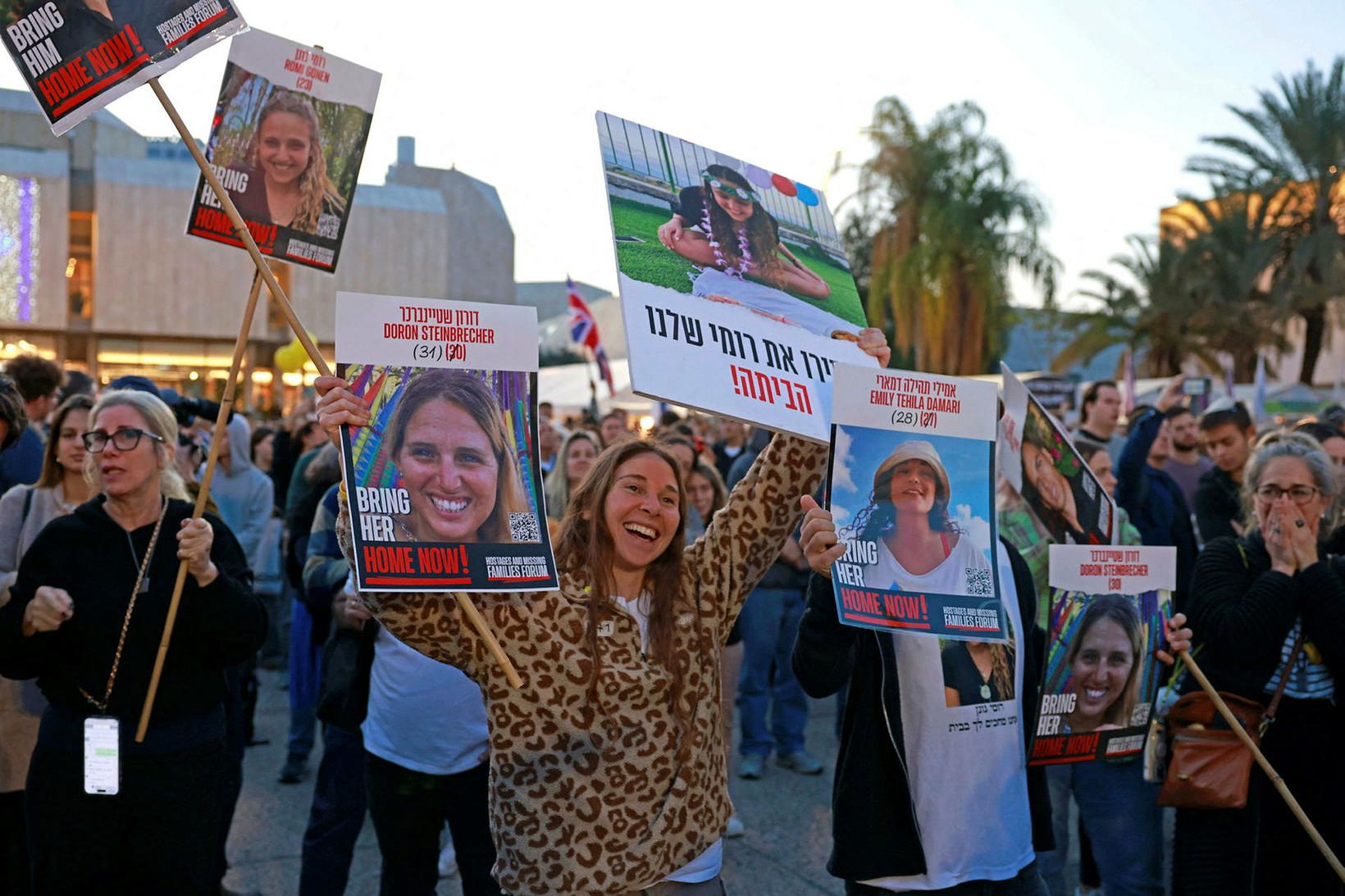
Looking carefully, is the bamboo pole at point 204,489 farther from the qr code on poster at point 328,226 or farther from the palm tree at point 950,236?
the palm tree at point 950,236

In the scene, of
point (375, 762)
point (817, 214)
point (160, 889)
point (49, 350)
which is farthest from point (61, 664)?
point (49, 350)

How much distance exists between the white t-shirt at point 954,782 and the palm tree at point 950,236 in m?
32.1

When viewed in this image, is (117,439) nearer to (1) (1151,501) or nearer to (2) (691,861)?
(2) (691,861)

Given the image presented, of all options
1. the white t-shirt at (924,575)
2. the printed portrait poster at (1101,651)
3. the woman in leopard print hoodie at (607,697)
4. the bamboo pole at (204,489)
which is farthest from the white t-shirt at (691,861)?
the bamboo pole at (204,489)

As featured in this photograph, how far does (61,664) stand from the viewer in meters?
3.43

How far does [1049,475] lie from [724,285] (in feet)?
3.92

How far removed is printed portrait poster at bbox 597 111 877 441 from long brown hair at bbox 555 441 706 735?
1.43 feet

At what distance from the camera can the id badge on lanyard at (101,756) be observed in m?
3.29

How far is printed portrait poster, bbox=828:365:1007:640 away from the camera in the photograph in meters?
2.85

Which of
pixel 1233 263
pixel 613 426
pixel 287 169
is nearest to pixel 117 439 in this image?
pixel 287 169

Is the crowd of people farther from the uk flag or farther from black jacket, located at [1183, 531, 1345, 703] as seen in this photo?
the uk flag

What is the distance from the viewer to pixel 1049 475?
11.2 ft

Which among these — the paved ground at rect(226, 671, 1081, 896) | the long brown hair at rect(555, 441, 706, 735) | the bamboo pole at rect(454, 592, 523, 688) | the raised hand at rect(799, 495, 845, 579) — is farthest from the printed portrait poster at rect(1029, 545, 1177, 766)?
the paved ground at rect(226, 671, 1081, 896)

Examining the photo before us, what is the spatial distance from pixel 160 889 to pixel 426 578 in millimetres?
1570
